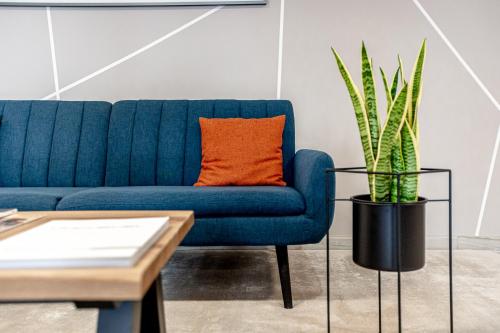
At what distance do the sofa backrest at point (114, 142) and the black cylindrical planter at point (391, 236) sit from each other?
795mm

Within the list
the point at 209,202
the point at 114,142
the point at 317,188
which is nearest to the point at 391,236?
the point at 317,188

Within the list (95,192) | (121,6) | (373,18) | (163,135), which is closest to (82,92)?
(121,6)

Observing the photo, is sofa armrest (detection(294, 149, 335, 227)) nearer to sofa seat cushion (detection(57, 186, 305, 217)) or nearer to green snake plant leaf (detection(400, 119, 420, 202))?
sofa seat cushion (detection(57, 186, 305, 217))

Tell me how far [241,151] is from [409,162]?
29.6 inches

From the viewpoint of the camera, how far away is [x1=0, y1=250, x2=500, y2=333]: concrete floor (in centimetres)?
122

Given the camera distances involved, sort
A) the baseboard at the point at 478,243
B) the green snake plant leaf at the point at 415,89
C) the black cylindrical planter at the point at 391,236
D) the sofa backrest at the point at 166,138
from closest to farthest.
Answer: the black cylindrical planter at the point at 391,236
the green snake plant leaf at the point at 415,89
the sofa backrest at the point at 166,138
the baseboard at the point at 478,243

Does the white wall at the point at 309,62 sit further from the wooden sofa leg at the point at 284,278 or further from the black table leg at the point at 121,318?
the black table leg at the point at 121,318

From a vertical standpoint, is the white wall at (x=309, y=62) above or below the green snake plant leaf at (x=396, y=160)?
above

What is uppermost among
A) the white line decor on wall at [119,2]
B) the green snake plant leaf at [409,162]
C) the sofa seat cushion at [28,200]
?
the white line decor on wall at [119,2]

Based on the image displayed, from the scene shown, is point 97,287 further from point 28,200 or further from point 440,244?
point 440,244

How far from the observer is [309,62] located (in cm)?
219

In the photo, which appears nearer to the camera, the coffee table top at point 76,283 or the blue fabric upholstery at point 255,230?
the coffee table top at point 76,283

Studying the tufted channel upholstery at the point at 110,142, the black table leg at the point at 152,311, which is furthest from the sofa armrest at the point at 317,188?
the black table leg at the point at 152,311

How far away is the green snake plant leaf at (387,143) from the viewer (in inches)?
41.8
